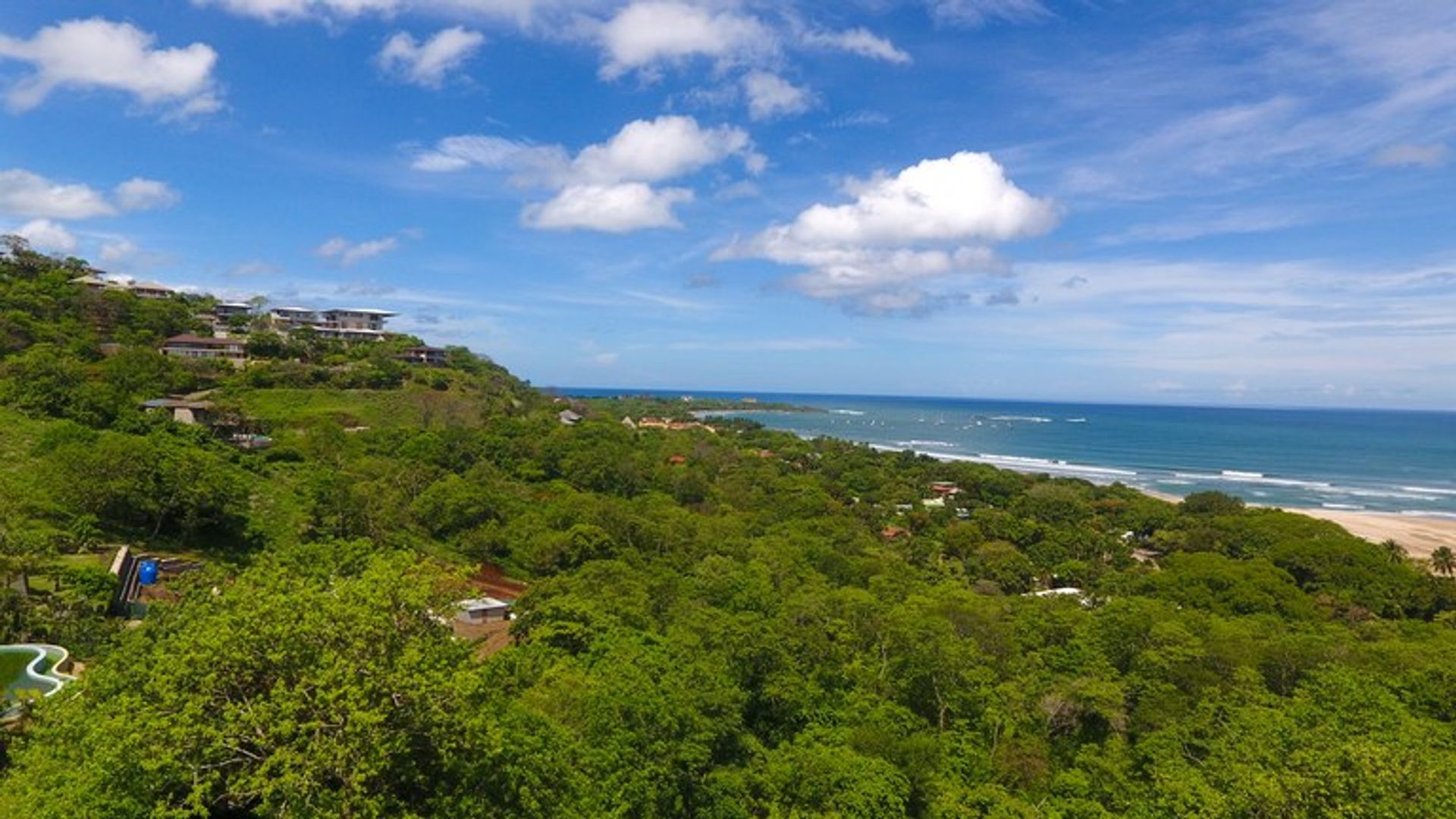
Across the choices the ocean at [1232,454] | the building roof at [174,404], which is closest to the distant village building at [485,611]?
the building roof at [174,404]

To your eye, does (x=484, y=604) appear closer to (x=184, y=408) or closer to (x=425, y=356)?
(x=184, y=408)

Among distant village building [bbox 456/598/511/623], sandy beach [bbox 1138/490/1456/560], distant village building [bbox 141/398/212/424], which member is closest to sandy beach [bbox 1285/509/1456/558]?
sandy beach [bbox 1138/490/1456/560]

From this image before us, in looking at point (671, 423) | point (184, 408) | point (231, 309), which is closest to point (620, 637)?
point (184, 408)

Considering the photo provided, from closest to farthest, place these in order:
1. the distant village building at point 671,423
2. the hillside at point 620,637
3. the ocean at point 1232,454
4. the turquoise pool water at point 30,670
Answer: the hillside at point 620,637 → the turquoise pool water at point 30,670 → the ocean at point 1232,454 → the distant village building at point 671,423

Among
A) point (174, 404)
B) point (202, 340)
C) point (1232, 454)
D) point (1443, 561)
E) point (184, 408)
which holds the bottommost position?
point (1443, 561)

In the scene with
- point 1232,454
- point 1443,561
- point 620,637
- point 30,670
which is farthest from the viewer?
point 1232,454

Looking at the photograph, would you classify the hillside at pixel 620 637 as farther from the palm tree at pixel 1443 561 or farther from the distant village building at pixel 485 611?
the palm tree at pixel 1443 561

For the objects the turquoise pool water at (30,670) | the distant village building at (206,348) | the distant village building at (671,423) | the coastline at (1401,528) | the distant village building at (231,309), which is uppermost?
the distant village building at (231,309)

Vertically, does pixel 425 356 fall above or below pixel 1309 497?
above
